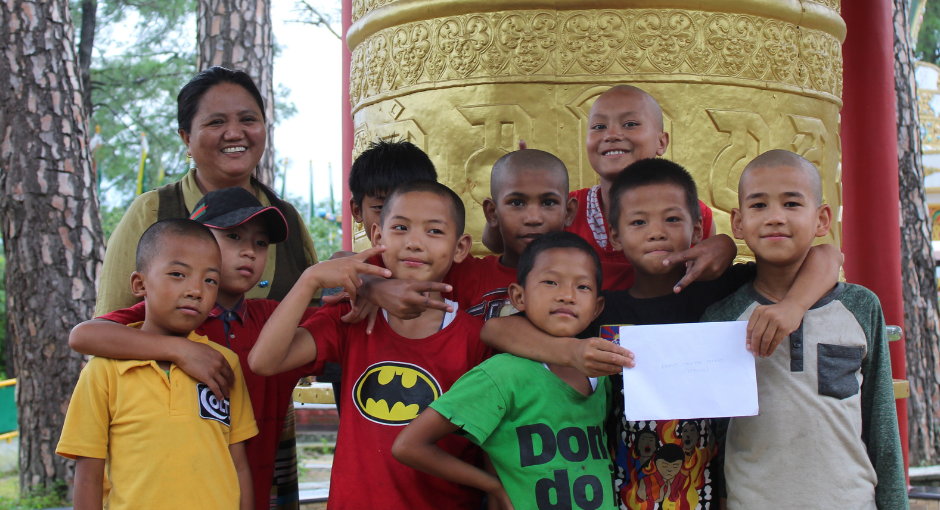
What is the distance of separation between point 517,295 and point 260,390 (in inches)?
35.7

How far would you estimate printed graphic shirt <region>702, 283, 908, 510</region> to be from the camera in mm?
2070

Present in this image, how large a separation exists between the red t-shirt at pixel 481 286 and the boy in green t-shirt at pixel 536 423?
36 cm

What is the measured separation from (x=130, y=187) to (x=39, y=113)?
36.6ft

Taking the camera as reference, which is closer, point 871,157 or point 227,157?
point 227,157

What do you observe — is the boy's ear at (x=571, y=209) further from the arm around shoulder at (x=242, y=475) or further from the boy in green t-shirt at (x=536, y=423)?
the arm around shoulder at (x=242, y=475)

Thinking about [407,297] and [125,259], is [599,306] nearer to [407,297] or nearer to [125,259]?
[407,297]

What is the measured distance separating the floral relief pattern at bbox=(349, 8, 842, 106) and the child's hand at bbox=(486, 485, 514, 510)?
2.13 m

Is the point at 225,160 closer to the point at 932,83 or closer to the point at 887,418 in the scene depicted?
the point at 887,418

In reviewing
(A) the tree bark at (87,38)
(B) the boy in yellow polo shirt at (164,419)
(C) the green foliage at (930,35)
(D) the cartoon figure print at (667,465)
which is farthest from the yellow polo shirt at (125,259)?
(C) the green foliage at (930,35)

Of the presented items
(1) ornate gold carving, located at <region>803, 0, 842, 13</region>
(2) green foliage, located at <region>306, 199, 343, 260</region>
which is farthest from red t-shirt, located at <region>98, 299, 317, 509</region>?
(2) green foliage, located at <region>306, 199, 343, 260</region>

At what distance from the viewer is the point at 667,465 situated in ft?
7.18

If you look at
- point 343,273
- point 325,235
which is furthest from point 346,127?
point 325,235

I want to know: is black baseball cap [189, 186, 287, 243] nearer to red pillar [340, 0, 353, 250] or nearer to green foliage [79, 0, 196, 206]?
red pillar [340, 0, 353, 250]

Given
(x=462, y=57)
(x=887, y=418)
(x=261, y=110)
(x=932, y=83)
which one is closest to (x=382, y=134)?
(x=462, y=57)
